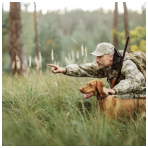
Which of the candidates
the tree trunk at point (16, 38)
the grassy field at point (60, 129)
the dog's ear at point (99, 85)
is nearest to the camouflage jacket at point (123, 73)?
the dog's ear at point (99, 85)

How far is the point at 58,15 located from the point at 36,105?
67.2 meters

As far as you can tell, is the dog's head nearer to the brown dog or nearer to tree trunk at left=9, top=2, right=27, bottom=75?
the brown dog

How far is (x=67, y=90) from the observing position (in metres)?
4.27

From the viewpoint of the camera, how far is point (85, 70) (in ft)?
14.0

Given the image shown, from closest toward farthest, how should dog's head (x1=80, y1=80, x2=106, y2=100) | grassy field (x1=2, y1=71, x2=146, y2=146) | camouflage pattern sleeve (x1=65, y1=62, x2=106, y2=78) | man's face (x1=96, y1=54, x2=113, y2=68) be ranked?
grassy field (x1=2, y1=71, x2=146, y2=146), dog's head (x1=80, y1=80, x2=106, y2=100), man's face (x1=96, y1=54, x2=113, y2=68), camouflage pattern sleeve (x1=65, y1=62, x2=106, y2=78)

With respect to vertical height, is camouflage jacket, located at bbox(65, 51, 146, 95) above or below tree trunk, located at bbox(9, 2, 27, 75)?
below

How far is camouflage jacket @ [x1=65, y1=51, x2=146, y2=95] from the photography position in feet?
11.3

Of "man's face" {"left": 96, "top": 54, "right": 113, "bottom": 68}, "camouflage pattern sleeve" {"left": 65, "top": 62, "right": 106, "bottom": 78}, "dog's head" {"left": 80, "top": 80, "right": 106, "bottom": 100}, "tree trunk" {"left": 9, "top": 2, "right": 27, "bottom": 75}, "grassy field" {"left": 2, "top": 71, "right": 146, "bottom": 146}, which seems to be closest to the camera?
"grassy field" {"left": 2, "top": 71, "right": 146, "bottom": 146}

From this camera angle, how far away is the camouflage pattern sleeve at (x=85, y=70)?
410cm

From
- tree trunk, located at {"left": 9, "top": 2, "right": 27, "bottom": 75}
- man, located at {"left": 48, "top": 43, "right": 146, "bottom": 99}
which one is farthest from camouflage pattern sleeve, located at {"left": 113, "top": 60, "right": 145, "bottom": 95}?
tree trunk, located at {"left": 9, "top": 2, "right": 27, "bottom": 75}

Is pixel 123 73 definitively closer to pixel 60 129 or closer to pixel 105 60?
pixel 105 60

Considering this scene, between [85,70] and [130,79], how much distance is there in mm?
1014

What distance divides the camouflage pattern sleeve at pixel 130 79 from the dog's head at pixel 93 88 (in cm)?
22

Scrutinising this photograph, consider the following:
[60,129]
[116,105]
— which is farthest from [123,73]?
[60,129]
